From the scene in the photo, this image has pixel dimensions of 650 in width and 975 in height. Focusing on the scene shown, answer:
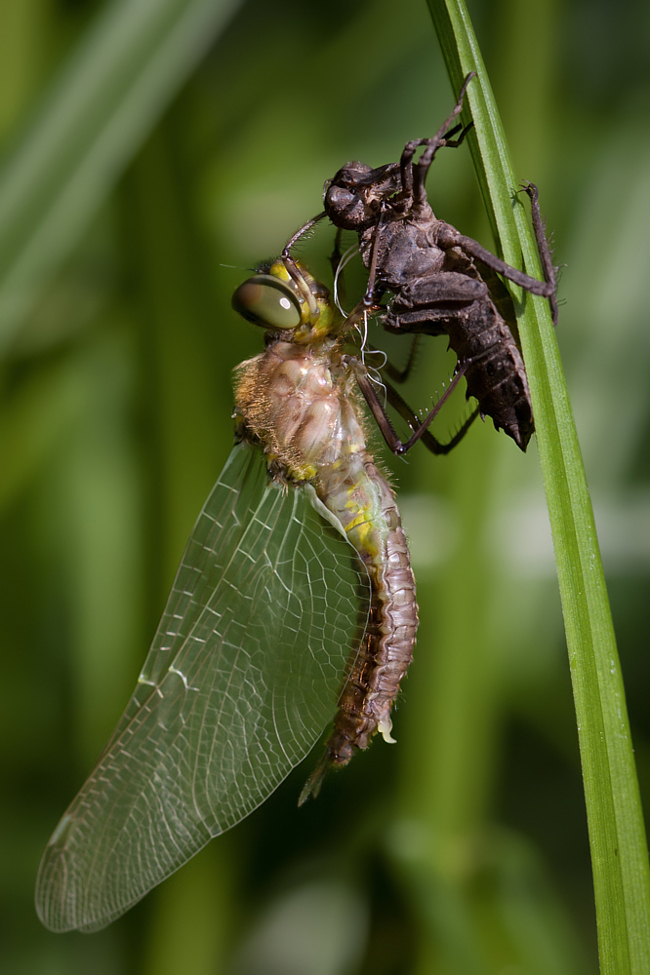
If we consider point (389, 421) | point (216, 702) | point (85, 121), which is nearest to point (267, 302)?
point (389, 421)

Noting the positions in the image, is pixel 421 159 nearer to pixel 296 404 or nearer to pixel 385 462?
pixel 296 404

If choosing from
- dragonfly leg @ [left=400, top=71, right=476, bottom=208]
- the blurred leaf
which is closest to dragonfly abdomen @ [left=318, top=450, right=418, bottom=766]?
dragonfly leg @ [left=400, top=71, right=476, bottom=208]

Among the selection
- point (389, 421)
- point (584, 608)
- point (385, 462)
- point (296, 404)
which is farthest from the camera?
point (385, 462)

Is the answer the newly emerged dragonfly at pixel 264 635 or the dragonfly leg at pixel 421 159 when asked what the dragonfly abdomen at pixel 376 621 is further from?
the dragonfly leg at pixel 421 159

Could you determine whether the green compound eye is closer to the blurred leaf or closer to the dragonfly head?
the dragonfly head

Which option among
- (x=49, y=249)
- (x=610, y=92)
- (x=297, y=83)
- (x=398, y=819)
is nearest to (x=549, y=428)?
(x=49, y=249)

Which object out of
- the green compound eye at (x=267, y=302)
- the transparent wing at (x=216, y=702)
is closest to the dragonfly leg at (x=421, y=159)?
the green compound eye at (x=267, y=302)

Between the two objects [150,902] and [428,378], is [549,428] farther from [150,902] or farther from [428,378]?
[150,902]
